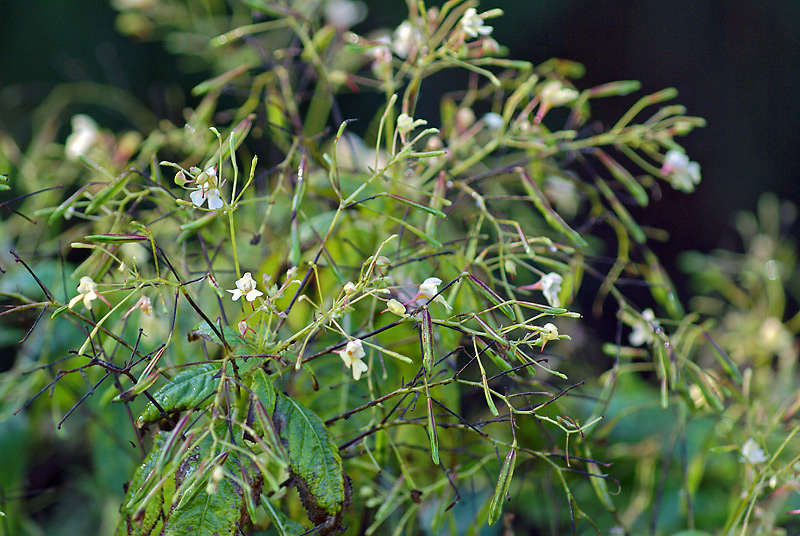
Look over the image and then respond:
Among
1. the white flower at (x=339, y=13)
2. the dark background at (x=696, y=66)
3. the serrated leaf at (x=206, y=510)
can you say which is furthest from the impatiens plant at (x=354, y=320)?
the dark background at (x=696, y=66)

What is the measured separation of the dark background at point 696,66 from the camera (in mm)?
1724

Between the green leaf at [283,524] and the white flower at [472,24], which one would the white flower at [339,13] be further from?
the green leaf at [283,524]

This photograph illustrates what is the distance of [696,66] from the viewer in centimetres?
183

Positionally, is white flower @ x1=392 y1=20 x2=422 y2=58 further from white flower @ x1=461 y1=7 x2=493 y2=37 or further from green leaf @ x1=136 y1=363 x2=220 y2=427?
green leaf @ x1=136 y1=363 x2=220 y2=427

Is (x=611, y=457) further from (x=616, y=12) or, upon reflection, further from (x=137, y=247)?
(x=616, y=12)

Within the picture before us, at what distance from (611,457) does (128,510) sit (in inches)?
15.8

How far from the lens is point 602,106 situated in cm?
185

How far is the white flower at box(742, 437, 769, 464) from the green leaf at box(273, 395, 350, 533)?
292 mm

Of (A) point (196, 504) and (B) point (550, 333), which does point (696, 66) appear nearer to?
(B) point (550, 333)

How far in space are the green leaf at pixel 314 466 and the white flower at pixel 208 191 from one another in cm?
13

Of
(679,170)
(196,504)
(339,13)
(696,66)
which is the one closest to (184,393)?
(196,504)

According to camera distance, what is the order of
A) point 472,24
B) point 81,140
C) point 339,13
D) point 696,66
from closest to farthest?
point 472,24, point 81,140, point 339,13, point 696,66

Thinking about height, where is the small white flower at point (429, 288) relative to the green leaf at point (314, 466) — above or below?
above

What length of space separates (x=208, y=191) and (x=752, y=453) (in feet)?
1.39
